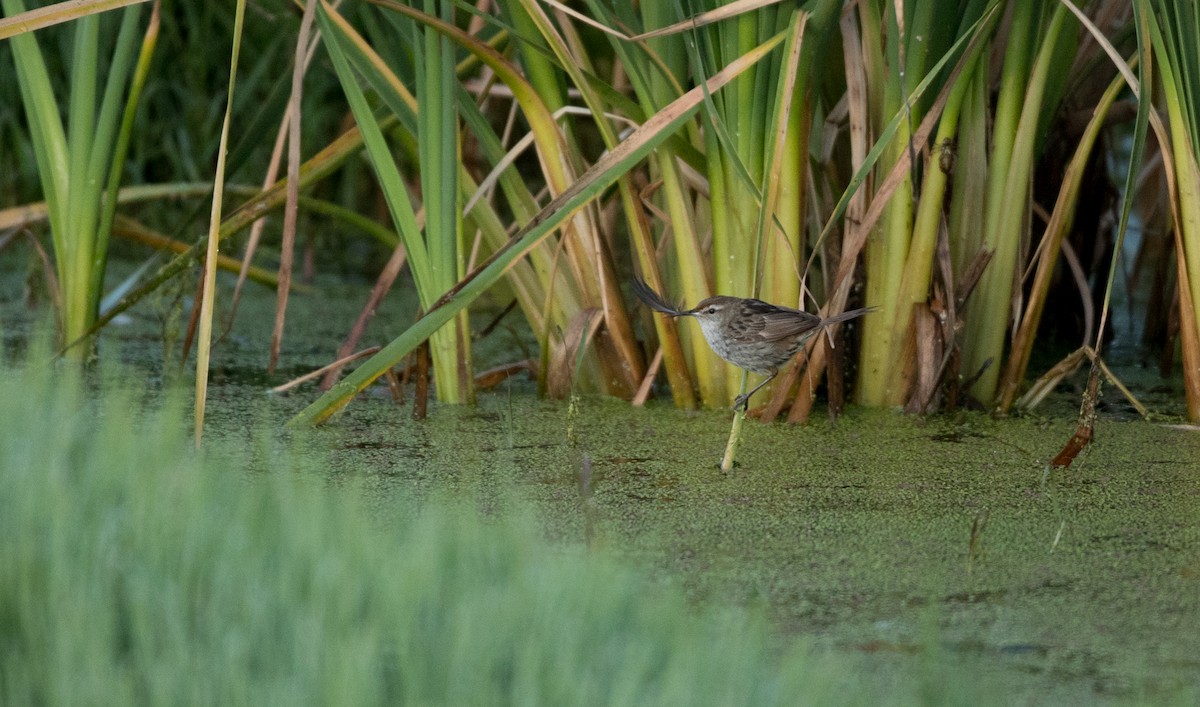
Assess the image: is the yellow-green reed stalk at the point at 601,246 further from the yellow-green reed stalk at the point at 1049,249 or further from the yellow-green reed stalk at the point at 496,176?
the yellow-green reed stalk at the point at 1049,249

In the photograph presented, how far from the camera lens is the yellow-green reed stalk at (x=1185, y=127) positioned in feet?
6.76

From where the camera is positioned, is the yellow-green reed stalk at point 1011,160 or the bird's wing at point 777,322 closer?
the bird's wing at point 777,322

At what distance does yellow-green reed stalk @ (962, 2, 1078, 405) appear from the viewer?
90.8 inches

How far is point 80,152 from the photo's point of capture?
256 centimetres

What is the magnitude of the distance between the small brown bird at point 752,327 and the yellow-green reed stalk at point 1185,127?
500 millimetres

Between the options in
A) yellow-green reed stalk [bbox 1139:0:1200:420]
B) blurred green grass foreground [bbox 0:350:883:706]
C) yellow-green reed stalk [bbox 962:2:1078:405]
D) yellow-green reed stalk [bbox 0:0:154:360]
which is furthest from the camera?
yellow-green reed stalk [bbox 0:0:154:360]

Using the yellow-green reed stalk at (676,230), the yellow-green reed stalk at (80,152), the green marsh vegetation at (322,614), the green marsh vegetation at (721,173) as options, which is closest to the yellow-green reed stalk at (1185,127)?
the green marsh vegetation at (721,173)

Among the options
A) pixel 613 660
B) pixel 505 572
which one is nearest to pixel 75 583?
pixel 505 572

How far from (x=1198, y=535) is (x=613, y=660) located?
890 millimetres

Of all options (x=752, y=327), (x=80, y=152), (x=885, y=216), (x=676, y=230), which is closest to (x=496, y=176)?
(x=676, y=230)

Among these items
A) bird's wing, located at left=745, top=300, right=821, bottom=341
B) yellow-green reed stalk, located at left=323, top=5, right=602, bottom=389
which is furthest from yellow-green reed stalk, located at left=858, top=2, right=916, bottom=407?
yellow-green reed stalk, located at left=323, top=5, right=602, bottom=389

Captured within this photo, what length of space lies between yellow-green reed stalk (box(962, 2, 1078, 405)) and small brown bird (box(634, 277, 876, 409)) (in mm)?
283

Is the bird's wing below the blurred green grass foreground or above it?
above

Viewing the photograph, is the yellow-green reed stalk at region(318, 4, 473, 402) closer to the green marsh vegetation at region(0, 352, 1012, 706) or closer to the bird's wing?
the bird's wing
